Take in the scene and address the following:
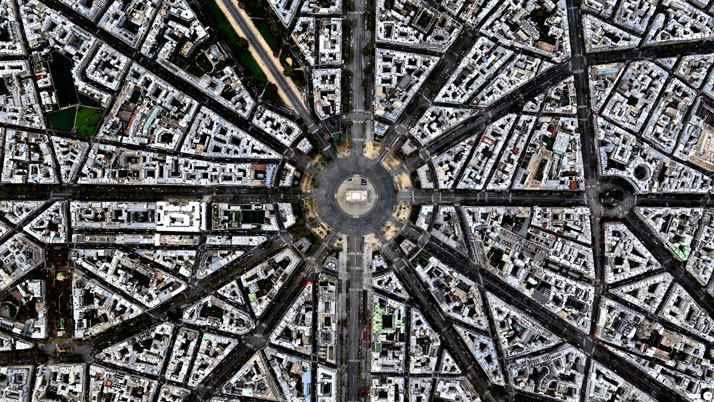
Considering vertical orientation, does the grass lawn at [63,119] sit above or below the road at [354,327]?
above

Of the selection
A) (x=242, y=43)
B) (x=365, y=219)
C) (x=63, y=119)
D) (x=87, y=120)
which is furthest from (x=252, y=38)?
(x=365, y=219)

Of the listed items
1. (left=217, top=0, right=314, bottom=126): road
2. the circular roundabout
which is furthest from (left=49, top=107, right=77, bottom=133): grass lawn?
the circular roundabout

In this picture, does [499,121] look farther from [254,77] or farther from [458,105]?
[254,77]

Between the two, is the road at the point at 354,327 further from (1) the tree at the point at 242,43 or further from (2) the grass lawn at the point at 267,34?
(1) the tree at the point at 242,43

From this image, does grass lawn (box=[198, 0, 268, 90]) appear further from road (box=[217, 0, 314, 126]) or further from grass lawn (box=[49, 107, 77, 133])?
grass lawn (box=[49, 107, 77, 133])

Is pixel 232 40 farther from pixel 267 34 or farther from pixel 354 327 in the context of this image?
pixel 354 327

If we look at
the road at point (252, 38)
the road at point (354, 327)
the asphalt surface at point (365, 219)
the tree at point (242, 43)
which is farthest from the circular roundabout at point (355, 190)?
the tree at point (242, 43)

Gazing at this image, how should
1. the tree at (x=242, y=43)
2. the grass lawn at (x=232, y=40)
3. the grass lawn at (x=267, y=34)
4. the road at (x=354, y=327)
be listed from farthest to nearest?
the road at (x=354, y=327) < the grass lawn at (x=267, y=34) < the grass lawn at (x=232, y=40) < the tree at (x=242, y=43)
